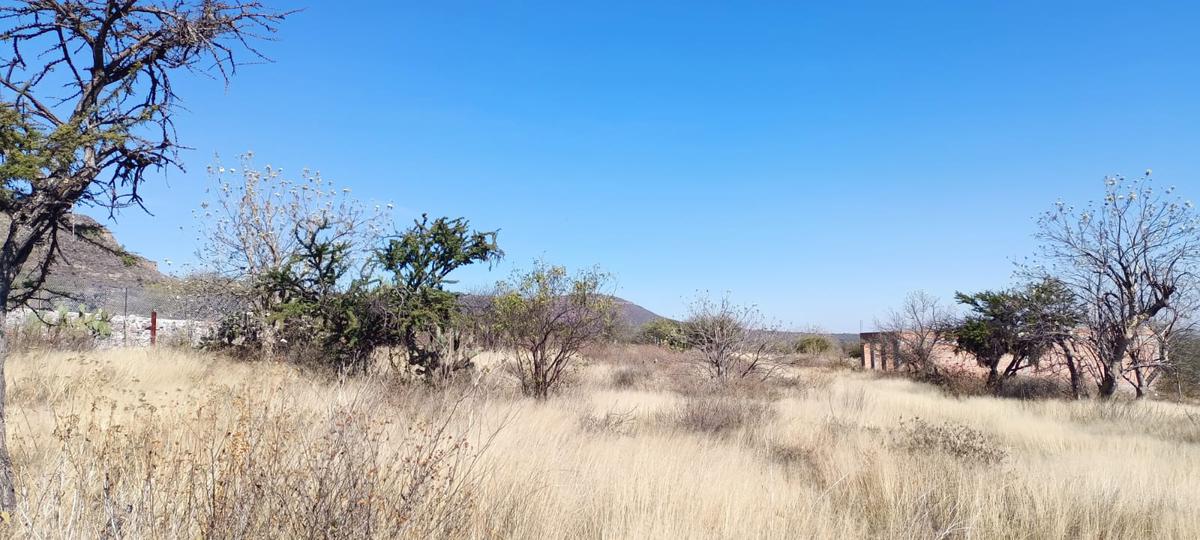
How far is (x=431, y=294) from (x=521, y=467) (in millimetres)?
5881

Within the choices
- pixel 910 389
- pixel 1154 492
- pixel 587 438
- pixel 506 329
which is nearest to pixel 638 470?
pixel 587 438

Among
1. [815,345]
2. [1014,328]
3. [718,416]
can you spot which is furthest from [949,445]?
[815,345]

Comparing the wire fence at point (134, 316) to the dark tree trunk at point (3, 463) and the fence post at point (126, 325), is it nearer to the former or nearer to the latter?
the fence post at point (126, 325)

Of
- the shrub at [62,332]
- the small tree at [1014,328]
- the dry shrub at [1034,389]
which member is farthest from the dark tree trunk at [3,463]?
the dry shrub at [1034,389]

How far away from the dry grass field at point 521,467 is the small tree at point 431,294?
1.01 meters

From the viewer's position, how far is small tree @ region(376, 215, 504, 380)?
9.96 metres

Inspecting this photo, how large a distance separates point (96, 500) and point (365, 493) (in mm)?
1559

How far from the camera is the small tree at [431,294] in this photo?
9.96m

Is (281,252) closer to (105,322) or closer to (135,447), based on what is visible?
(105,322)

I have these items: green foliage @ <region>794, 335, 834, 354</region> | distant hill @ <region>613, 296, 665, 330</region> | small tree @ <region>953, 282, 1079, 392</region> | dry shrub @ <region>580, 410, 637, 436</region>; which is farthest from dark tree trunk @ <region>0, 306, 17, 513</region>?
green foliage @ <region>794, 335, 834, 354</region>

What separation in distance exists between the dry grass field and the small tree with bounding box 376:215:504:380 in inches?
39.7

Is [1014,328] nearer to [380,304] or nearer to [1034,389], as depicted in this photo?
[1034,389]

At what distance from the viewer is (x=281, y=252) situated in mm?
16734

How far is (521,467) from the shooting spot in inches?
193
